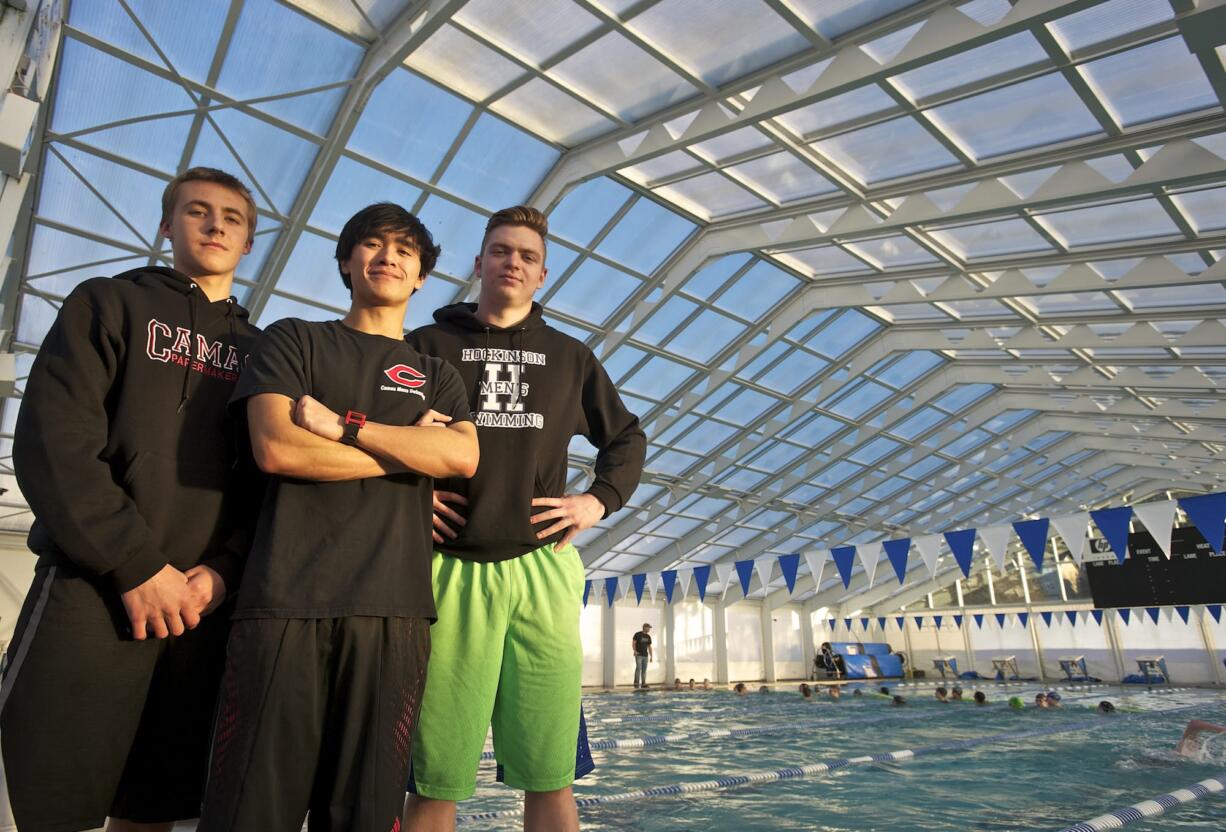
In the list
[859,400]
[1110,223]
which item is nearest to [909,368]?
[859,400]

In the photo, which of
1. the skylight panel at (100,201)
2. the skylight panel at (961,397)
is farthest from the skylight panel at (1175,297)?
the skylight panel at (100,201)

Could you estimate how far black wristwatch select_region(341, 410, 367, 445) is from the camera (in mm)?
1478

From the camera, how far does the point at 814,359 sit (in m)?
17.1

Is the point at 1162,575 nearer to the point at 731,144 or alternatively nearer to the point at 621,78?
the point at 731,144

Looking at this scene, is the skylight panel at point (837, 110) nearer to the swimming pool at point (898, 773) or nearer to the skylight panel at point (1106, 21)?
the skylight panel at point (1106, 21)

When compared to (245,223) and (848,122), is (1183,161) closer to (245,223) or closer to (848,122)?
(848,122)

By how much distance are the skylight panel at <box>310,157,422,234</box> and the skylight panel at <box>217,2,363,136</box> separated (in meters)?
0.82

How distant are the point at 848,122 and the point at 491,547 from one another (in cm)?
870

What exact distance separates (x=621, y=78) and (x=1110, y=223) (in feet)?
23.5

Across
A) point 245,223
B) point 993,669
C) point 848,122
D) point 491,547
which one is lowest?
point 993,669

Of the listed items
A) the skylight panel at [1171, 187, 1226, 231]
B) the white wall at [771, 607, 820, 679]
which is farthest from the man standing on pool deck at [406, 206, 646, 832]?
the white wall at [771, 607, 820, 679]

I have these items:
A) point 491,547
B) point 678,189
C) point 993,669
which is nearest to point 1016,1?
point 678,189

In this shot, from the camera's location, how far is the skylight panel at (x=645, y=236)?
461 inches

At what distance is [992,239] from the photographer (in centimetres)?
1115
